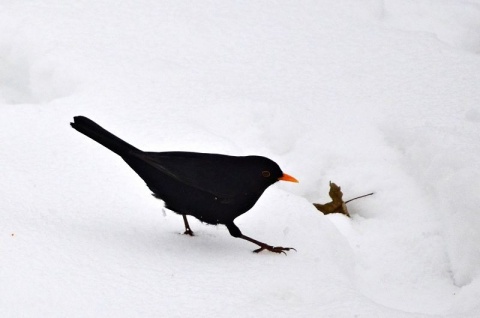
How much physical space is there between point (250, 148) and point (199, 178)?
1.17 metres

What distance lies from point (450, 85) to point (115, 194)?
2.71m

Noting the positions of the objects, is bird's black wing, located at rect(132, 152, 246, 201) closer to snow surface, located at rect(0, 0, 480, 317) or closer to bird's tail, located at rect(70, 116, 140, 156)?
bird's tail, located at rect(70, 116, 140, 156)

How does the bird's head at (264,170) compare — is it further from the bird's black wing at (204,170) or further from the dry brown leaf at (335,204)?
the dry brown leaf at (335,204)

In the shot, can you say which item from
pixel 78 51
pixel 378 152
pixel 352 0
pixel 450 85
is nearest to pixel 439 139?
pixel 378 152

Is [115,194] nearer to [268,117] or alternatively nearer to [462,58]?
[268,117]

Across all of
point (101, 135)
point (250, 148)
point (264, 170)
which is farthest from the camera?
point (250, 148)

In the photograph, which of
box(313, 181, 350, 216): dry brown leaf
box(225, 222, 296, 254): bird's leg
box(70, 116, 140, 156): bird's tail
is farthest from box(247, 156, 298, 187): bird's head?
box(313, 181, 350, 216): dry brown leaf

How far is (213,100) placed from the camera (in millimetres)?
5000

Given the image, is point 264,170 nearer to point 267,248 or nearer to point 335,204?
point 267,248

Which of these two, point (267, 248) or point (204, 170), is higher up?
point (204, 170)

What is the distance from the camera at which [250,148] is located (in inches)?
183

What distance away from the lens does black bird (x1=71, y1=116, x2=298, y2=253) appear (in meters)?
3.49

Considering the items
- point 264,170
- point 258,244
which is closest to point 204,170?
point 264,170

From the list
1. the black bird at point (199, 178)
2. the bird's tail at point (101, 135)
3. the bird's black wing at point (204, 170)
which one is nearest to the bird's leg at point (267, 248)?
the black bird at point (199, 178)
